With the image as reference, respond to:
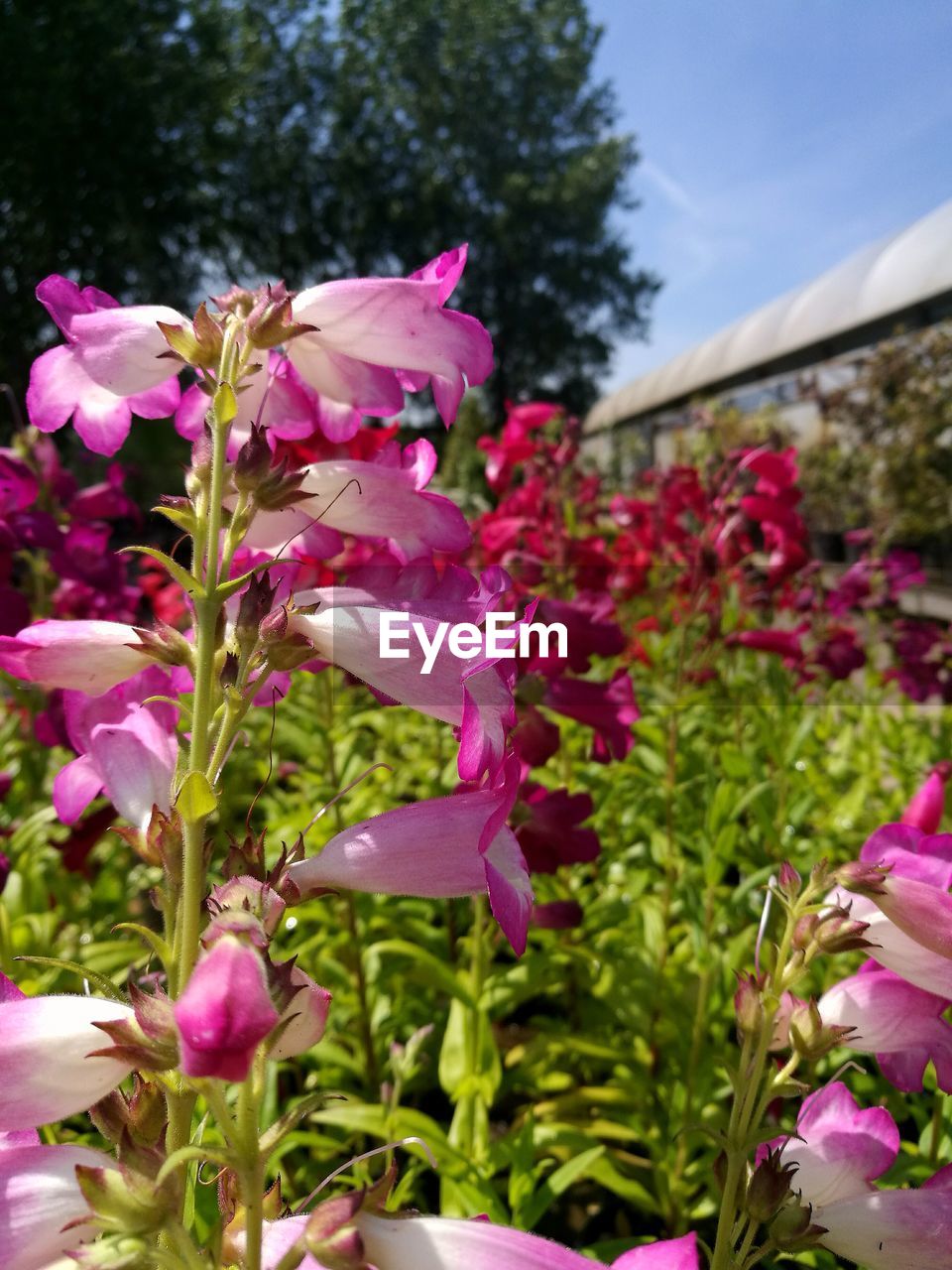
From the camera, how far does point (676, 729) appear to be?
2250mm

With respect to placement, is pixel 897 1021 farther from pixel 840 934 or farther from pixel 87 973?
pixel 87 973

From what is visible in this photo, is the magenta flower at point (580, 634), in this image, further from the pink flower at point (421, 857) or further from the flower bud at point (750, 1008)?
the pink flower at point (421, 857)

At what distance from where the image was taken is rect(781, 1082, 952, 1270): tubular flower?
2.39 ft

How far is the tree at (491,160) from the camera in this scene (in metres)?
24.9

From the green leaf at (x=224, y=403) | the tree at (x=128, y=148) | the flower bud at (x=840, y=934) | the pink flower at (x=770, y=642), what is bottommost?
the flower bud at (x=840, y=934)

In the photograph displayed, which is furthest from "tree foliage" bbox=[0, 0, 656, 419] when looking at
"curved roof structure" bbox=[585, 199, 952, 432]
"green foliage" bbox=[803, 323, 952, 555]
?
"green foliage" bbox=[803, 323, 952, 555]

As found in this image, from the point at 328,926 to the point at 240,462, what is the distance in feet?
5.70

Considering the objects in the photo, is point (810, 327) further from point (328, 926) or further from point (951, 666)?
point (328, 926)

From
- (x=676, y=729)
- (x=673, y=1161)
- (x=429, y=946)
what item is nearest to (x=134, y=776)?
(x=673, y=1161)

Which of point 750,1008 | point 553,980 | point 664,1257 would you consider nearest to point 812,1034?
point 750,1008

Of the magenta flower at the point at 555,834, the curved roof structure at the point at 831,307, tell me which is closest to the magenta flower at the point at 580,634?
the magenta flower at the point at 555,834

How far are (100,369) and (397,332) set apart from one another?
23 centimetres

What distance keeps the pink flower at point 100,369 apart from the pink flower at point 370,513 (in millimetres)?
134

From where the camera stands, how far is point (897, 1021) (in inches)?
32.3
